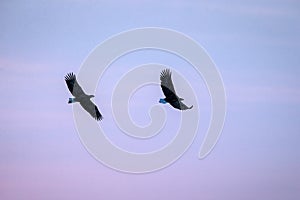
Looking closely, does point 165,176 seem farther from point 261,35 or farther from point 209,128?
point 261,35

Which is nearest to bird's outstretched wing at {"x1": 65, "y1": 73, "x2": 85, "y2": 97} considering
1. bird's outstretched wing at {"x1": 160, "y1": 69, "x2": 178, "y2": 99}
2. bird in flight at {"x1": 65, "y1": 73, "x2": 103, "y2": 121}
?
bird in flight at {"x1": 65, "y1": 73, "x2": 103, "y2": 121}

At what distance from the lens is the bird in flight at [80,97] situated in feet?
10.8

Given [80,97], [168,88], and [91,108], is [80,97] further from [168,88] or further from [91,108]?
[168,88]

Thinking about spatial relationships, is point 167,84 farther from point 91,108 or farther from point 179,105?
point 91,108

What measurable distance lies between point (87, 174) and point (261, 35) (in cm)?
157

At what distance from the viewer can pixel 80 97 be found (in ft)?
10.8

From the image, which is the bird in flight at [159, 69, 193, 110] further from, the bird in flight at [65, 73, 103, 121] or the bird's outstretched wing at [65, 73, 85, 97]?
the bird's outstretched wing at [65, 73, 85, 97]

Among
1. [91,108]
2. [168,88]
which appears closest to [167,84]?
[168,88]

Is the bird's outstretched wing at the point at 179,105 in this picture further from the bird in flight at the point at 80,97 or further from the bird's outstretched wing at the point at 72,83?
the bird's outstretched wing at the point at 72,83

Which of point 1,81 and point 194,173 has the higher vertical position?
point 1,81

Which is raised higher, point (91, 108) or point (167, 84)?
point (167, 84)

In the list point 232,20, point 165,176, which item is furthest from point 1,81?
point 232,20

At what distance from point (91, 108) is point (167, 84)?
1.78 feet

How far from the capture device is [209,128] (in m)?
3.42
